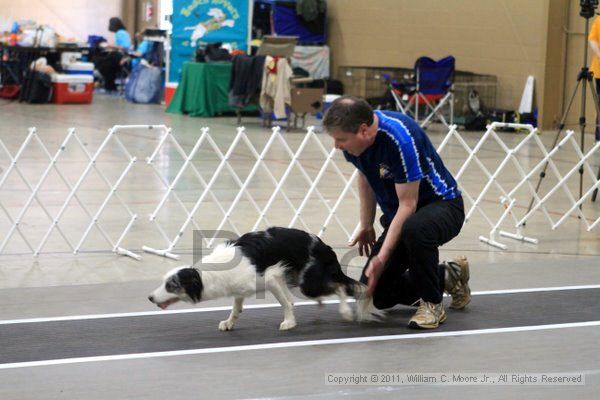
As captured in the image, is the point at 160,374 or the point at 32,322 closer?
the point at 160,374

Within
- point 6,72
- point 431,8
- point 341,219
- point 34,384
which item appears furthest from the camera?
point 6,72

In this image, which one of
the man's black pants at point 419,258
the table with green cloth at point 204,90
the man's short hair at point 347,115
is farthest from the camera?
the table with green cloth at point 204,90

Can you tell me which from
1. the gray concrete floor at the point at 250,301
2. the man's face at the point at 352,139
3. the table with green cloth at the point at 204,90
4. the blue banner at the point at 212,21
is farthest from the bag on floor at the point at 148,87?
the man's face at the point at 352,139

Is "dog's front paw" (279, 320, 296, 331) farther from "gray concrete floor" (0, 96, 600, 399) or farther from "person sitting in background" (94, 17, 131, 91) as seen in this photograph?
"person sitting in background" (94, 17, 131, 91)

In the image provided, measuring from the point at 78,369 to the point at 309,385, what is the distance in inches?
32.4

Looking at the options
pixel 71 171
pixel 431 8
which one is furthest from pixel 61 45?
pixel 71 171

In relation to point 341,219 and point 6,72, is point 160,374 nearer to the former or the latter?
point 341,219

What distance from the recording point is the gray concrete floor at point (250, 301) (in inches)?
127

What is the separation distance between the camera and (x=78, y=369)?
3.41 meters

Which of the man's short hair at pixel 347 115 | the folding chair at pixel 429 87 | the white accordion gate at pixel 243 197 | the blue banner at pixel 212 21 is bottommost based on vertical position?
the white accordion gate at pixel 243 197

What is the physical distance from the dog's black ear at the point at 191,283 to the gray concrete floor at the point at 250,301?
0.25m

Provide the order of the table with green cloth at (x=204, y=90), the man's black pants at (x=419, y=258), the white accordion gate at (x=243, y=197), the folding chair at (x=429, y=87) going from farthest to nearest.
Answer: the table with green cloth at (x=204, y=90) → the folding chair at (x=429, y=87) → the white accordion gate at (x=243, y=197) → the man's black pants at (x=419, y=258)

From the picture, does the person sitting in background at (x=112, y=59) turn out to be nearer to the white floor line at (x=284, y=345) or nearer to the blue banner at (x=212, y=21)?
the blue banner at (x=212, y=21)

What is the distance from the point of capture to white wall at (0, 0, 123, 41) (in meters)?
23.1
